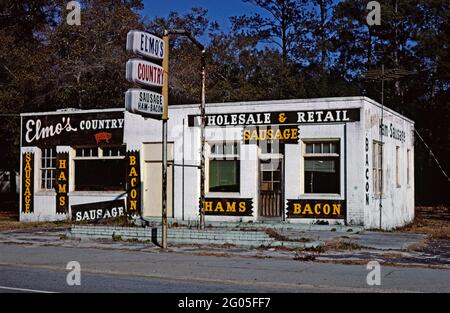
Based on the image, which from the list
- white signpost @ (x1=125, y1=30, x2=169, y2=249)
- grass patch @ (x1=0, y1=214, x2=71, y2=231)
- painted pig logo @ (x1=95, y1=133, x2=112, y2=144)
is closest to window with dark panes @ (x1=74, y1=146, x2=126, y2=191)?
painted pig logo @ (x1=95, y1=133, x2=112, y2=144)

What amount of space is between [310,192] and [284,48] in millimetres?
28248

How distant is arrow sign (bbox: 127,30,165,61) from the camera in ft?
50.4

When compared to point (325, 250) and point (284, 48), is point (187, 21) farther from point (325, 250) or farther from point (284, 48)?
point (325, 250)

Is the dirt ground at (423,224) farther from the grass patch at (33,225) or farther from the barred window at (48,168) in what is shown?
the barred window at (48,168)

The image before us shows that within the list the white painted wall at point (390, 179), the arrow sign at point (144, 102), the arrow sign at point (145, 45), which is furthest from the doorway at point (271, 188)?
the arrow sign at point (145, 45)

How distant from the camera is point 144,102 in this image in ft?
51.4

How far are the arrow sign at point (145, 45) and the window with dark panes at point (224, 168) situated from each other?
676 cm

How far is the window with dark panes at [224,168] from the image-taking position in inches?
882

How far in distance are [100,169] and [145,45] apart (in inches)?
400

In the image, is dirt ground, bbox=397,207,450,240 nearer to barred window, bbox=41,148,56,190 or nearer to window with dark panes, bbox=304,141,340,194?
window with dark panes, bbox=304,141,340,194

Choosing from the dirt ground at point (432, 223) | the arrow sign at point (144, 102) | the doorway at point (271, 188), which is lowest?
the dirt ground at point (432, 223)

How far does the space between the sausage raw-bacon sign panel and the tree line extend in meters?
3.49

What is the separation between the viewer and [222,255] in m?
15.2

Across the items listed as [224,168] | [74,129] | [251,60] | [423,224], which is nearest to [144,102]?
[224,168]
